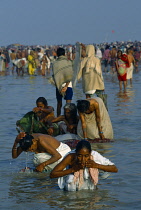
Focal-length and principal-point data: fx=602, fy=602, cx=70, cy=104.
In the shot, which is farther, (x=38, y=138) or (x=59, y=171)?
(x=38, y=138)

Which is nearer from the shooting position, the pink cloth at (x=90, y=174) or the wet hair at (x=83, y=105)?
Answer: the pink cloth at (x=90, y=174)

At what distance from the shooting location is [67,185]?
655cm

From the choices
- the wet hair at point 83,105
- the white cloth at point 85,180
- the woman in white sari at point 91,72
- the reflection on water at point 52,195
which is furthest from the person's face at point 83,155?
the woman in white sari at point 91,72

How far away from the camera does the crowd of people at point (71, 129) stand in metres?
6.33

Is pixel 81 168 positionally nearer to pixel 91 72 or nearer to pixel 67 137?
pixel 67 137

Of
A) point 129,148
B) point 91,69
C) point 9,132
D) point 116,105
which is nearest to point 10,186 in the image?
point 129,148

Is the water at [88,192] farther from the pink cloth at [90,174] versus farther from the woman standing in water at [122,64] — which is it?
the woman standing in water at [122,64]

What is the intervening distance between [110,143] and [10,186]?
113 inches

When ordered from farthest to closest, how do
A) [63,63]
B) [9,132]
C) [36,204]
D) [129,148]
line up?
[63,63] < [9,132] < [129,148] < [36,204]

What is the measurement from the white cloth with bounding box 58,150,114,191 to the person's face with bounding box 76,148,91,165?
0.23m

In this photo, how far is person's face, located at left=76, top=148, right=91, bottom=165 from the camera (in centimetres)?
603

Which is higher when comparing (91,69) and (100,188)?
(91,69)

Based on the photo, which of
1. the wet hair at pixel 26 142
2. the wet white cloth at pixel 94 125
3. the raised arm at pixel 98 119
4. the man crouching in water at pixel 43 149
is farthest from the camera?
the wet white cloth at pixel 94 125

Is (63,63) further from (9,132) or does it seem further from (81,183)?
(81,183)
